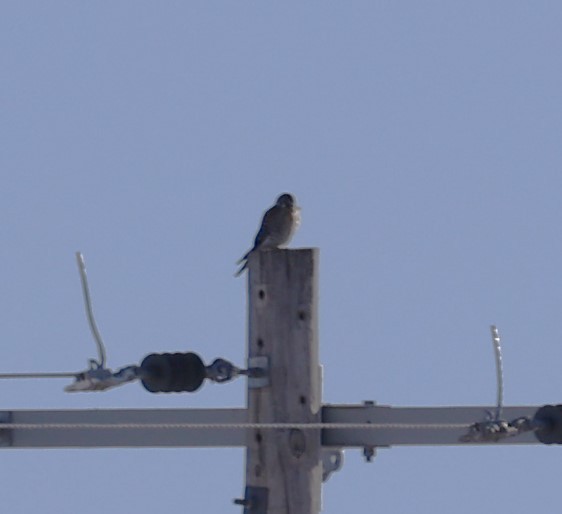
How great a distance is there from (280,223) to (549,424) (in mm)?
5411

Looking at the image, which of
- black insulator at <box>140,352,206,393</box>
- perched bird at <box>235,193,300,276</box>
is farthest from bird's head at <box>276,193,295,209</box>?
black insulator at <box>140,352,206,393</box>

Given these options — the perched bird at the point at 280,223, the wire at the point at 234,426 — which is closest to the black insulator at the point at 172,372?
the wire at the point at 234,426

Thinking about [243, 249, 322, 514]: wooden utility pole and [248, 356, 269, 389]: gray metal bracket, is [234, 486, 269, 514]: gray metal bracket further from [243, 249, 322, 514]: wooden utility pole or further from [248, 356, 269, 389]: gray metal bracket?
[248, 356, 269, 389]: gray metal bracket

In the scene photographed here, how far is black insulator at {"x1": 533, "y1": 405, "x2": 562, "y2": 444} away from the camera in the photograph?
8.19m

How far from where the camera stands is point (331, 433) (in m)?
8.50

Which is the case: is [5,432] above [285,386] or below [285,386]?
below

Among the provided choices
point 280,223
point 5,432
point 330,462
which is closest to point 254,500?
point 330,462

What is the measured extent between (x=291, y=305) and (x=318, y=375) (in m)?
0.33

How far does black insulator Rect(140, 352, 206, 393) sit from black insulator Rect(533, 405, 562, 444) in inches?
60.6

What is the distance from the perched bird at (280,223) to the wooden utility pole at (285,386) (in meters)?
3.99

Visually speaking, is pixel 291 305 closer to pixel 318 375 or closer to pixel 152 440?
pixel 318 375

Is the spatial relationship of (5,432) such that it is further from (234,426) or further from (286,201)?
(286,201)

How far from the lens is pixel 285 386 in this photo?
8.43m

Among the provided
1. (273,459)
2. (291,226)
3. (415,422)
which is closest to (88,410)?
(273,459)
